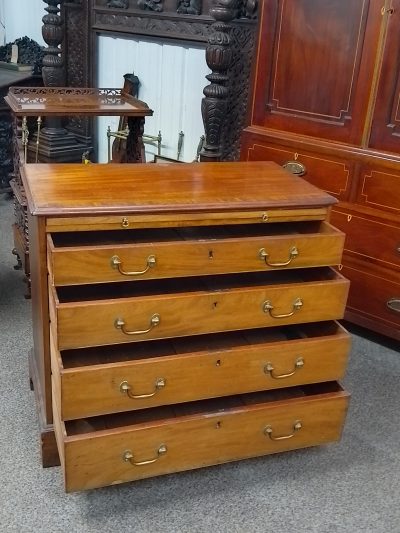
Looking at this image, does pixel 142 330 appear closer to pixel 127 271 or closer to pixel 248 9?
pixel 127 271

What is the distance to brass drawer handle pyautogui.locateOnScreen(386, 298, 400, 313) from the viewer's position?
2.21 meters

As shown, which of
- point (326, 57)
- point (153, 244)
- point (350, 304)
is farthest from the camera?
point (350, 304)

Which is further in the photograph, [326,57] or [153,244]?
[326,57]

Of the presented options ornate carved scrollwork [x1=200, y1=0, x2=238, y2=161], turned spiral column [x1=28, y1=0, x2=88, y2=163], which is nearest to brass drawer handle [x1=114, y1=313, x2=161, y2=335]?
ornate carved scrollwork [x1=200, y1=0, x2=238, y2=161]

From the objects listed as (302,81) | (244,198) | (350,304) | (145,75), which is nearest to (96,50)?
(145,75)

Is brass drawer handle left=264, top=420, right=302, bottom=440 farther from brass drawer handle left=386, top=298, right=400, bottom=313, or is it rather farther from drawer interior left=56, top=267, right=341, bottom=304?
brass drawer handle left=386, top=298, right=400, bottom=313

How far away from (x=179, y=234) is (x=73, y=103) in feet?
3.83

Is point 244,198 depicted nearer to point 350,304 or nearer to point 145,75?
point 350,304

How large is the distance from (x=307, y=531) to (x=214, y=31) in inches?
74.1

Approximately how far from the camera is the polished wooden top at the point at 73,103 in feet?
7.62

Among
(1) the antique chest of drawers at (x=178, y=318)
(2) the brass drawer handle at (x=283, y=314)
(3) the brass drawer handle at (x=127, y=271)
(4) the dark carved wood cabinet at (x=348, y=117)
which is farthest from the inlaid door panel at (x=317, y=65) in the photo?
(3) the brass drawer handle at (x=127, y=271)

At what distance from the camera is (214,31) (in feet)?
8.20

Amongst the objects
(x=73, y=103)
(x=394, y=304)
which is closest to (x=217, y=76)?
(x=73, y=103)

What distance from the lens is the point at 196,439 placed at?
1.51 metres
